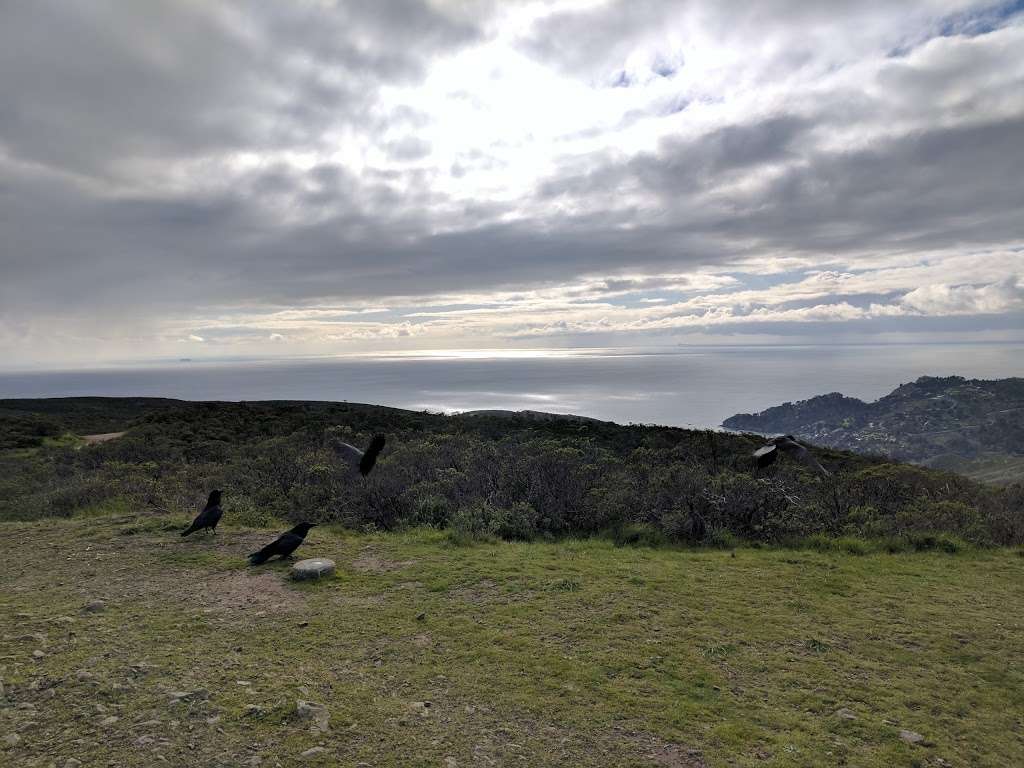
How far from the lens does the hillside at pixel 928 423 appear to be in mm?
71000

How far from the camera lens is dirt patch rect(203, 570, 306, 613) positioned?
6.75 meters

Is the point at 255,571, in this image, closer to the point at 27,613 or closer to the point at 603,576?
the point at 27,613

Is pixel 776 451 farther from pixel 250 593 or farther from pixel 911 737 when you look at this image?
pixel 250 593

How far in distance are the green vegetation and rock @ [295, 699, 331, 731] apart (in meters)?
6.19

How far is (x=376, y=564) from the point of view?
8883 mm

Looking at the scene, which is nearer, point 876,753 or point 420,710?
point 876,753

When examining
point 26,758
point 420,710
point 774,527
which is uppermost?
point 26,758

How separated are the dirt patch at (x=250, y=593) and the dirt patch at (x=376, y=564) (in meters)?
1.31

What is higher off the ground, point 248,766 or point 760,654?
point 248,766

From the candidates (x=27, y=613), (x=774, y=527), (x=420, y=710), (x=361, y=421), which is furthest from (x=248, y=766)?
(x=361, y=421)

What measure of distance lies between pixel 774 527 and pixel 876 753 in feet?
25.6

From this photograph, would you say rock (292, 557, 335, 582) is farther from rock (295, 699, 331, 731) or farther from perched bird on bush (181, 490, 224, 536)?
rock (295, 699, 331, 731)

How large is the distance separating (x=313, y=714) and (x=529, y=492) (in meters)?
9.01

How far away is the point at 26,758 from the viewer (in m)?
3.58
